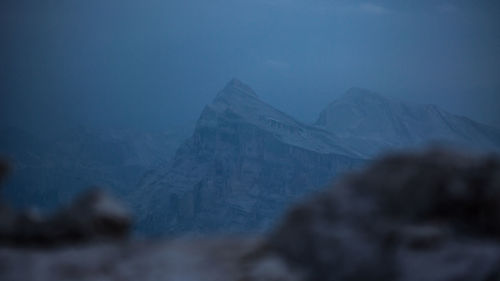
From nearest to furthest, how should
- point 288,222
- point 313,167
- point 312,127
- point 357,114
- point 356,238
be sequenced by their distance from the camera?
point 356,238, point 288,222, point 313,167, point 312,127, point 357,114

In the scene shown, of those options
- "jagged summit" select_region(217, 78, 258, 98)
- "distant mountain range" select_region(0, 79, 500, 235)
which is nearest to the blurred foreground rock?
"distant mountain range" select_region(0, 79, 500, 235)

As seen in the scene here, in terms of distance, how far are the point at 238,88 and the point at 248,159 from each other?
28765mm

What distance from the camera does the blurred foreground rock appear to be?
6582 mm

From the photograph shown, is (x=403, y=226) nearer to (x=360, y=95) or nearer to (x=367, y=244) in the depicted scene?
(x=367, y=244)

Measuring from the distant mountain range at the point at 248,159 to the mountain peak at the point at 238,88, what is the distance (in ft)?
1.15

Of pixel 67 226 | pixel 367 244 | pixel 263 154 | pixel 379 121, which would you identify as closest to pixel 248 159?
pixel 263 154

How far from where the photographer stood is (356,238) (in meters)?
7.06

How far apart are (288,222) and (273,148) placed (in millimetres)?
108905

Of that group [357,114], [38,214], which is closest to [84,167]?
[357,114]

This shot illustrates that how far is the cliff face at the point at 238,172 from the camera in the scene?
347ft

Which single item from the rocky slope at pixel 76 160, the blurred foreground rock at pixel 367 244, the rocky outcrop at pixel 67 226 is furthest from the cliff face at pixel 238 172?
the blurred foreground rock at pixel 367 244

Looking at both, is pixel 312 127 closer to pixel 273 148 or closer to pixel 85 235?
pixel 273 148

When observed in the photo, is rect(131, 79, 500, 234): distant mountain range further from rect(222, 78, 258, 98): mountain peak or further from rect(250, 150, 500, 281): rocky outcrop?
rect(250, 150, 500, 281): rocky outcrop

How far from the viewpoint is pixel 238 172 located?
115500 millimetres
